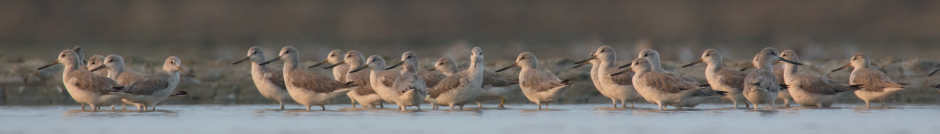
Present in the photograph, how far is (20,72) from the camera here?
21.2 metres

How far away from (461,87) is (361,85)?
1.90 meters

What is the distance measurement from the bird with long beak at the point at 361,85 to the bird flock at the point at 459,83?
0.6 inches

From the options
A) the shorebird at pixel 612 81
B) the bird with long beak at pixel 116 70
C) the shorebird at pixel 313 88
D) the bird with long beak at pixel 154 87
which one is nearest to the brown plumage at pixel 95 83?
the bird with long beak at pixel 154 87

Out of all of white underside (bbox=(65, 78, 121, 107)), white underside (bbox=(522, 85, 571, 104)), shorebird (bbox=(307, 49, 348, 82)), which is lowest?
white underside (bbox=(65, 78, 121, 107))

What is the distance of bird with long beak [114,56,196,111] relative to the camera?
15.3 meters

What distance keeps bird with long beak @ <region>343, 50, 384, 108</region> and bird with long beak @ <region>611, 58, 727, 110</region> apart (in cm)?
388

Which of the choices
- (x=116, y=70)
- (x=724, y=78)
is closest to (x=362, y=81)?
(x=116, y=70)

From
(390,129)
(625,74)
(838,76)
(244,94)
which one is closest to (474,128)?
(390,129)

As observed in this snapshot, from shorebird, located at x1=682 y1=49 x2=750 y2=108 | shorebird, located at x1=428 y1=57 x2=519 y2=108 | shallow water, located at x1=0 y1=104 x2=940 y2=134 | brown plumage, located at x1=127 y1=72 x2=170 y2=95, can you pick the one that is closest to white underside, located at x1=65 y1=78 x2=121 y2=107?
shallow water, located at x1=0 y1=104 x2=940 y2=134

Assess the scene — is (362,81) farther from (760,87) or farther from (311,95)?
(760,87)

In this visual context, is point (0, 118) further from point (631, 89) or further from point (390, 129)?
point (631, 89)

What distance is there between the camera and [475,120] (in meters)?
13.6

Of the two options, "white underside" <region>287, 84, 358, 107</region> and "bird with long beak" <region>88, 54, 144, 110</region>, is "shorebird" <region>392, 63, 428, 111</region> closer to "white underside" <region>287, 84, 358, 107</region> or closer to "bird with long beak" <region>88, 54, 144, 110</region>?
"white underside" <region>287, 84, 358, 107</region>

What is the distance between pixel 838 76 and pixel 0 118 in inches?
610
